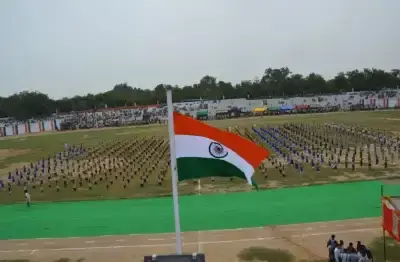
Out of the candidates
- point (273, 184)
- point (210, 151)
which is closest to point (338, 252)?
point (210, 151)

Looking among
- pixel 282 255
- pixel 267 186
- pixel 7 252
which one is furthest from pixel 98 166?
pixel 282 255

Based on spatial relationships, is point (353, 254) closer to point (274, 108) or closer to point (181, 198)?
point (181, 198)

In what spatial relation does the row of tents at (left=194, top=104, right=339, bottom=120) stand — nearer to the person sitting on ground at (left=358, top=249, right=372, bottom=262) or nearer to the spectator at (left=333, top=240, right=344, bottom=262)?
the spectator at (left=333, top=240, right=344, bottom=262)

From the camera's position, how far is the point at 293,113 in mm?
79562

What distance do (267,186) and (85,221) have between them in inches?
386

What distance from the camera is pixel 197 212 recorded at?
19188 millimetres

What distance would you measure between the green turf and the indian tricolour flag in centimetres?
899

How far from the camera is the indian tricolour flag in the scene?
8.14 m

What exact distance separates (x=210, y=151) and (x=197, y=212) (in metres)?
11.4

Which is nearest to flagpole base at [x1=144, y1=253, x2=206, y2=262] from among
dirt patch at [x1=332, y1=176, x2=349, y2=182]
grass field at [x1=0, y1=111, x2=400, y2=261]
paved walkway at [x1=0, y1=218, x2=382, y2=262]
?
paved walkway at [x1=0, y1=218, x2=382, y2=262]

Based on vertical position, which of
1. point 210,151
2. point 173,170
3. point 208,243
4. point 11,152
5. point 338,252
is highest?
point 210,151

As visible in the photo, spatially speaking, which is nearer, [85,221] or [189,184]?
[85,221]

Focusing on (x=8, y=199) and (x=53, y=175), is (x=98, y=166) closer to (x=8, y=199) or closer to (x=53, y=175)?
(x=53, y=175)

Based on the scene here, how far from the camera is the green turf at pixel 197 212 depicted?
1738 centimetres
